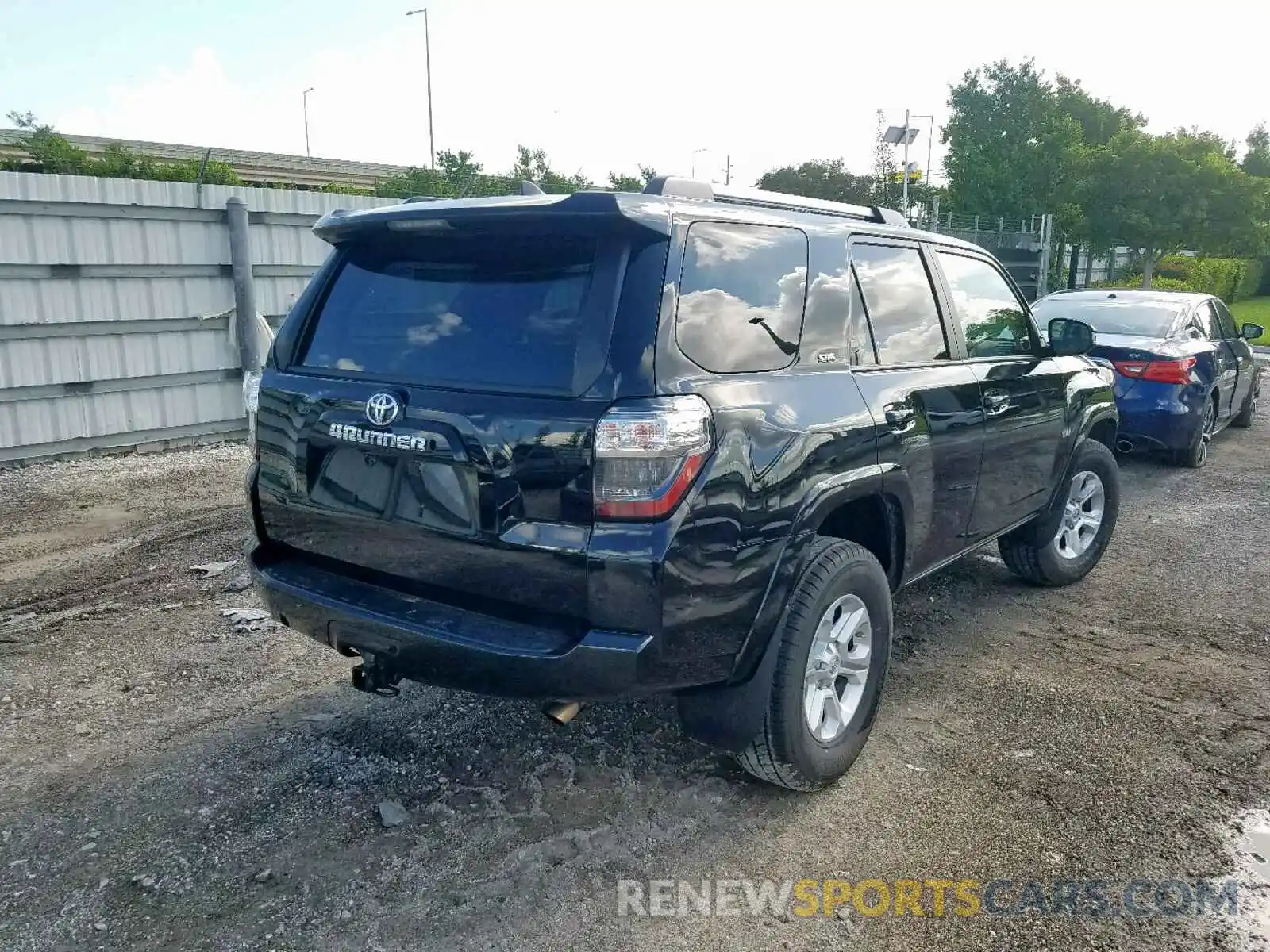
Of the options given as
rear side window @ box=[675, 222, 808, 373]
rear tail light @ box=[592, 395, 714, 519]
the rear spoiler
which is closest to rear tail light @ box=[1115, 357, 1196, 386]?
rear side window @ box=[675, 222, 808, 373]

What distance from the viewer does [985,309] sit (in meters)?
4.48

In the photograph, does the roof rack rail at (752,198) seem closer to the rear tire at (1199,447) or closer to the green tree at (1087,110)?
the rear tire at (1199,447)

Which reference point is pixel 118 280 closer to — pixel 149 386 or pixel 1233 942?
pixel 149 386

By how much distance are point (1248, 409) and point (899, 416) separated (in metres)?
9.48

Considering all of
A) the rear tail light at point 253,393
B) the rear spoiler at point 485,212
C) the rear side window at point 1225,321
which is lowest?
the rear side window at point 1225,321

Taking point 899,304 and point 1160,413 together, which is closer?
point 899,304

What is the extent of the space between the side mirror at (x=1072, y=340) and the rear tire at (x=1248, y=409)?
6997 millimetres

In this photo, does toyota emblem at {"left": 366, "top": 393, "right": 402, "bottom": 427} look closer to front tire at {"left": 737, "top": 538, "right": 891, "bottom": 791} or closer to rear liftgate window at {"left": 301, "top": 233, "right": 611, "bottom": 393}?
rear liftgate window at {"left": 301, "top": 233, "right": 611, "bottom": 393}

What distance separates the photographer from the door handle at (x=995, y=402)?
164 inches

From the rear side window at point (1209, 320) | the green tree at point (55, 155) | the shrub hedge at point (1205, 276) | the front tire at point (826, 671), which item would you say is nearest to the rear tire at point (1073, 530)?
the front tire at point (826, 671)

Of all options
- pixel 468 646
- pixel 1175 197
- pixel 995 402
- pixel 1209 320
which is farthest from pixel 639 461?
pixel 1175 197

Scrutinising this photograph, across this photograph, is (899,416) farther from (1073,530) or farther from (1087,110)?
(1087,110)

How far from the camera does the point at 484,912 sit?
263 centimetres

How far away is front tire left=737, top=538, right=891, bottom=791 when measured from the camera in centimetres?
295
